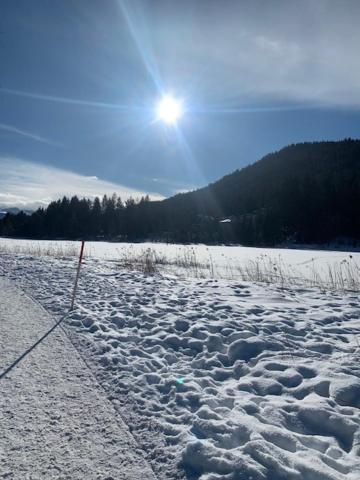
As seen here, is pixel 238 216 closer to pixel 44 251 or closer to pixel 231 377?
pixel 44 251

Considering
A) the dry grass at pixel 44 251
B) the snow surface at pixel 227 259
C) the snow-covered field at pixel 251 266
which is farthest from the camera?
the dry grass at pixel 44 251

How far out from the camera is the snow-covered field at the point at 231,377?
3.03m

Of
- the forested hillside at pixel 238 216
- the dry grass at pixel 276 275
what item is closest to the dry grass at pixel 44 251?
the dry grass at pixel 276 275

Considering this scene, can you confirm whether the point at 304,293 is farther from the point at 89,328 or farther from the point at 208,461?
the point at 208,461

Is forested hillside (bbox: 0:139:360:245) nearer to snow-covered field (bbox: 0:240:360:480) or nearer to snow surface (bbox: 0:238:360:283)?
snow surface (bbox: 0:238:360:283)

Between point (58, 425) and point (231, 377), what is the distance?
2.57 metres

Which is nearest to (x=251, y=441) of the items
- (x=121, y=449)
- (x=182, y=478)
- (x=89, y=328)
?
(x=182, y=478)

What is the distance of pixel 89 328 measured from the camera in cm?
660

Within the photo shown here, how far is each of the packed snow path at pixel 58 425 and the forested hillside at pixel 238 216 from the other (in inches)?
2721

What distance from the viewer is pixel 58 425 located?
3.31 m

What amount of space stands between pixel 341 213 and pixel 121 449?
8005 cm

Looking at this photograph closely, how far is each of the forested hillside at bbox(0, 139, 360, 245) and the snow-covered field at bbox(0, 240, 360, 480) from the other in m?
65.4

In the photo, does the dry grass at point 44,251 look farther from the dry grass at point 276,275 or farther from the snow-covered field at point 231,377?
the snow-covered field at point 231,377

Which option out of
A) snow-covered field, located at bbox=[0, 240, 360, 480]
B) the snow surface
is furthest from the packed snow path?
the snow surface
